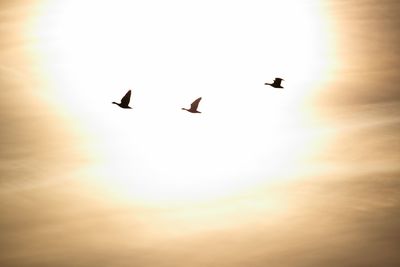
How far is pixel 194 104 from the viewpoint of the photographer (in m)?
136

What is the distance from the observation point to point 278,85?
139875 mm

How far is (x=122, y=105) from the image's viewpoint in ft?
426

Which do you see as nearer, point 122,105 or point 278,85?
point 122,105

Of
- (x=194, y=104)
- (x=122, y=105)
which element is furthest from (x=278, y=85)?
(x=122, y=105)

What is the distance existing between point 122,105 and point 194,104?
414 inches

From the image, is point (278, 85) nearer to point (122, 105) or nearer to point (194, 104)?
point (194, 104)

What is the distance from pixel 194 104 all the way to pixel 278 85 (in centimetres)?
1162

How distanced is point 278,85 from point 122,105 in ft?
71.6
